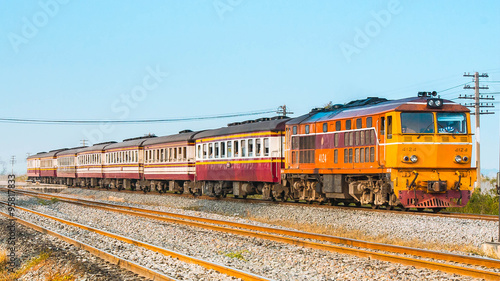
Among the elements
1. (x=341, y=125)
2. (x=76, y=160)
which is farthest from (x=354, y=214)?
(x=76, y=160)

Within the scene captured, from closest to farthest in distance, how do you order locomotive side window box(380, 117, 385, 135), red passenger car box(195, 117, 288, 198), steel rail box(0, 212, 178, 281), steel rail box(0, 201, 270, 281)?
steel rail box(0, 201, 270, 281) < steel rail box(0, 212, 178, 281) < locomotive side window box(380, 117, 385, 135) < red passenger car box(195, 117, 288, 198)

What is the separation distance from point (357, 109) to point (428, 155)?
3483mm

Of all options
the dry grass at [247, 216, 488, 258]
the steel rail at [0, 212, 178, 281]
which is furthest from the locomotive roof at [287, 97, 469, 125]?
the steel rail at [0, 212, 178, 281]

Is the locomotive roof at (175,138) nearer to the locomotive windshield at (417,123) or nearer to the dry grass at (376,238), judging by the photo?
the dry grass at (376,238)

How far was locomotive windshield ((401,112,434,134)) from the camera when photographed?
17.6 m

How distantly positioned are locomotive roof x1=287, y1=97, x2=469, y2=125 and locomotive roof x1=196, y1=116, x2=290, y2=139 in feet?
3.71

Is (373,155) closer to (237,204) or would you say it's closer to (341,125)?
(341,125)

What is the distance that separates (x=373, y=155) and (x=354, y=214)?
6.71 feet

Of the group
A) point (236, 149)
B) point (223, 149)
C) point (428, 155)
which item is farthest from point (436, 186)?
point (223, 149)

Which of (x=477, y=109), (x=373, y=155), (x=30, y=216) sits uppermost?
(x=477, y=109)

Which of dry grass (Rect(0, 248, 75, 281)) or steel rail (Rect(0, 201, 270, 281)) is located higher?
steel rail (Rect(0, 201, 270, 281))

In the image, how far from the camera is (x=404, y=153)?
687 inches

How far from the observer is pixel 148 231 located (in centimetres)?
1606

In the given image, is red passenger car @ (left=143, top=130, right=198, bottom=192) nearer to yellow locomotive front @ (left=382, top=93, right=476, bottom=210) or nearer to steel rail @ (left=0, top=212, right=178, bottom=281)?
yellow locomotive front @ (left=382, top=93, right=476, bottom=210)
